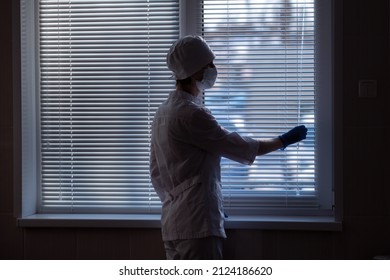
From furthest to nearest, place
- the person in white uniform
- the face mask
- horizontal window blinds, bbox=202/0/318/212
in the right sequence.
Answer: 1. horizontal window blinds, bbox=202/0/318/212
2. the face mask
3. the person in white uniform

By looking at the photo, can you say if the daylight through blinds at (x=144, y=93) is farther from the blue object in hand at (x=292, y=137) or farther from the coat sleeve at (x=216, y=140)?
the coat sleeve at (x=216, y=140)

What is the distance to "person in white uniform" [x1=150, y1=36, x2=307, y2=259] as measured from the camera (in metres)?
2.12

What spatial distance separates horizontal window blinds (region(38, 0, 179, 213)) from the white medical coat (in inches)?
16.9

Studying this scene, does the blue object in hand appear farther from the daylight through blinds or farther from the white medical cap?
the white medical cap

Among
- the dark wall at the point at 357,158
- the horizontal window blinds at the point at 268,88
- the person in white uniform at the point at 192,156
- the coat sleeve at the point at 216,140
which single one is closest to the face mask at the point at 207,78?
the person in white uniform at the point at 192,156

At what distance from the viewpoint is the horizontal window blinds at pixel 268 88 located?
253 cm

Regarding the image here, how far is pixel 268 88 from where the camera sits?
2.54m

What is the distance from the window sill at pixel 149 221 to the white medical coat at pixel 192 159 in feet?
0.96

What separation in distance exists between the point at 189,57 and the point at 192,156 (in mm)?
414

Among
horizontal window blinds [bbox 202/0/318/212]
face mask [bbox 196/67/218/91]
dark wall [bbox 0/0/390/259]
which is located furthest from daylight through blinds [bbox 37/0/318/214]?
Answer: face mask [bbox 196/67/218/91]

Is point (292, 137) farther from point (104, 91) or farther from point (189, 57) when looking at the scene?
point (104, 91)

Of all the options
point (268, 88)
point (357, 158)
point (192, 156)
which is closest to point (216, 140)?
point (192, 156)

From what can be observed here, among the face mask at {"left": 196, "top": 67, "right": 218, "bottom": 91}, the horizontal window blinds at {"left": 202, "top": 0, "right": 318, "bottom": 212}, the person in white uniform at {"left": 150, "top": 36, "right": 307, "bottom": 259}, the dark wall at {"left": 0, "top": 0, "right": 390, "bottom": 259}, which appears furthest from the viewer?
the horizontal window blinds at {"left": 202, "top": 0, "right": 318, "bottom": 212}
